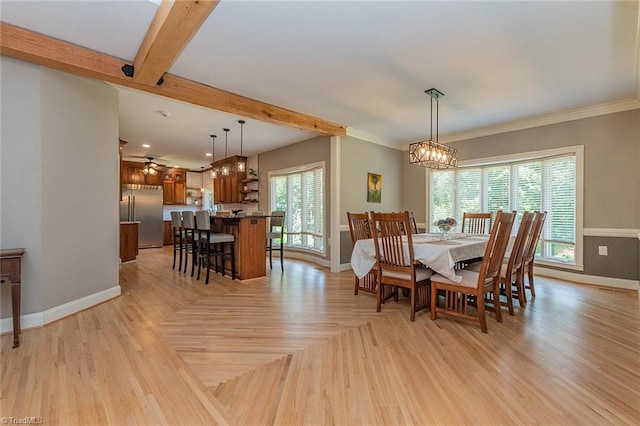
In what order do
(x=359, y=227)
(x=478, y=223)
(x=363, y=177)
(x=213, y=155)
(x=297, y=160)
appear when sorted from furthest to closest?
(x=213, y=155), (x=297, y=160), (x=363, y=177), (x=478, y=223), (x=359, y=227)

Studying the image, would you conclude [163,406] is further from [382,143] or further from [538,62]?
[382,143]

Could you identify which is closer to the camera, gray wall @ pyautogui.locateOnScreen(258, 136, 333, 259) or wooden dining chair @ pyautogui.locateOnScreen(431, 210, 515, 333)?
wooden dining chair @ pyautogui.locateOnScreen(431, 210, 515, 333)

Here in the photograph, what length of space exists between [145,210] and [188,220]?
400 centimetres

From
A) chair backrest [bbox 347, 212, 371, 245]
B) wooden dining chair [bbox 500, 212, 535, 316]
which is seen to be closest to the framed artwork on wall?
chair backrest [bbox 347, 212, 371, 245]

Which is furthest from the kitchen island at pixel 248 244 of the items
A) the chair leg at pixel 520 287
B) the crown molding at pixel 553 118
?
the crown molding at pixel 553 118

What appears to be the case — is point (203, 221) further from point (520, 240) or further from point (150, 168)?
point (150, 168)

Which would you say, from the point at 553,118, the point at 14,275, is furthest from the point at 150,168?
the point at 553,118

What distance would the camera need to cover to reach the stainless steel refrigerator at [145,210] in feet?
24.3

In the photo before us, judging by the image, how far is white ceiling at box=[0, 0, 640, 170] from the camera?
2.09m

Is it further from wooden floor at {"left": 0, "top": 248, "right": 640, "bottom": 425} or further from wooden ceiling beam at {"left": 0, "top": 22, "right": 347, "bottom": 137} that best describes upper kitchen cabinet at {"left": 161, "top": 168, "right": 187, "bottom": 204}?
wooden floor at {"left": 0, "top": 248, "right": 640, "bottom": 425}

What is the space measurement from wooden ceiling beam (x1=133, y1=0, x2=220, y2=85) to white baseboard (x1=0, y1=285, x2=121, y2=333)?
2288 millimetres

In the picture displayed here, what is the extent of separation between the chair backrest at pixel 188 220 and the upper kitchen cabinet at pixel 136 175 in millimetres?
4274

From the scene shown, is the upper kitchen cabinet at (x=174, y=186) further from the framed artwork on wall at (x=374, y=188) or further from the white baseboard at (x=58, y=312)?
the framed artwork on wall at (x=374, y=188)

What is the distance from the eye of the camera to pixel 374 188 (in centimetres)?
569
